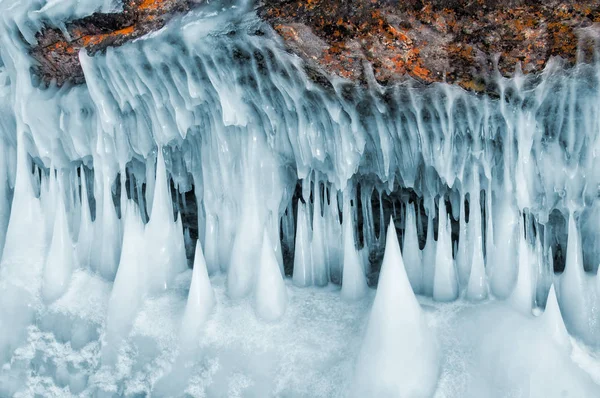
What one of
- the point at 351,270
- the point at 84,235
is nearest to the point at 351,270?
the point at 351,270

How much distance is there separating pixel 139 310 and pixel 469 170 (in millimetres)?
1473

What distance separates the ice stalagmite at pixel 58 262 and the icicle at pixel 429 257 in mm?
1603

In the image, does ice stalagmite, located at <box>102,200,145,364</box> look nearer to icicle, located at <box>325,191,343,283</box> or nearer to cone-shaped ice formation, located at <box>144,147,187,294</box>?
cone-shaped ice formation, located at <box>144,147,187,294</box>

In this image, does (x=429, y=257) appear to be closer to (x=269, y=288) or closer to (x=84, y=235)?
(x=269, y=288)

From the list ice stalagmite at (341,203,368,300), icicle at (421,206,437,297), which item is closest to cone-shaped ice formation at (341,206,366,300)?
ice stalagmite at (341,203,368,300)

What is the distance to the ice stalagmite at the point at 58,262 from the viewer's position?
2818 millimetres

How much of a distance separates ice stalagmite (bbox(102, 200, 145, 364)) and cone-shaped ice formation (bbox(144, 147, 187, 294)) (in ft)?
0.13

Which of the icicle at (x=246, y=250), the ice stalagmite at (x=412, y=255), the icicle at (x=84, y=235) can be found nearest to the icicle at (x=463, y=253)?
the ice stalagmite at (x=412, y=255)

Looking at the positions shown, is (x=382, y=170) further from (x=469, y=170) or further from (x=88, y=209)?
(x=88, y=209)

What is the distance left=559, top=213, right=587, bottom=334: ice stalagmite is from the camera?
7.42 feet

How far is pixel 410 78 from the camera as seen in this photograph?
2.20 metres

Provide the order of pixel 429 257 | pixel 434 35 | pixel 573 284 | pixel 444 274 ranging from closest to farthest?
pixel 434 35
pixel 573 284
pixel 444 274
pixel 429 257

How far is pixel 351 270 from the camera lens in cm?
253

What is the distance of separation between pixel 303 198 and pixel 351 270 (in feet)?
1.37
